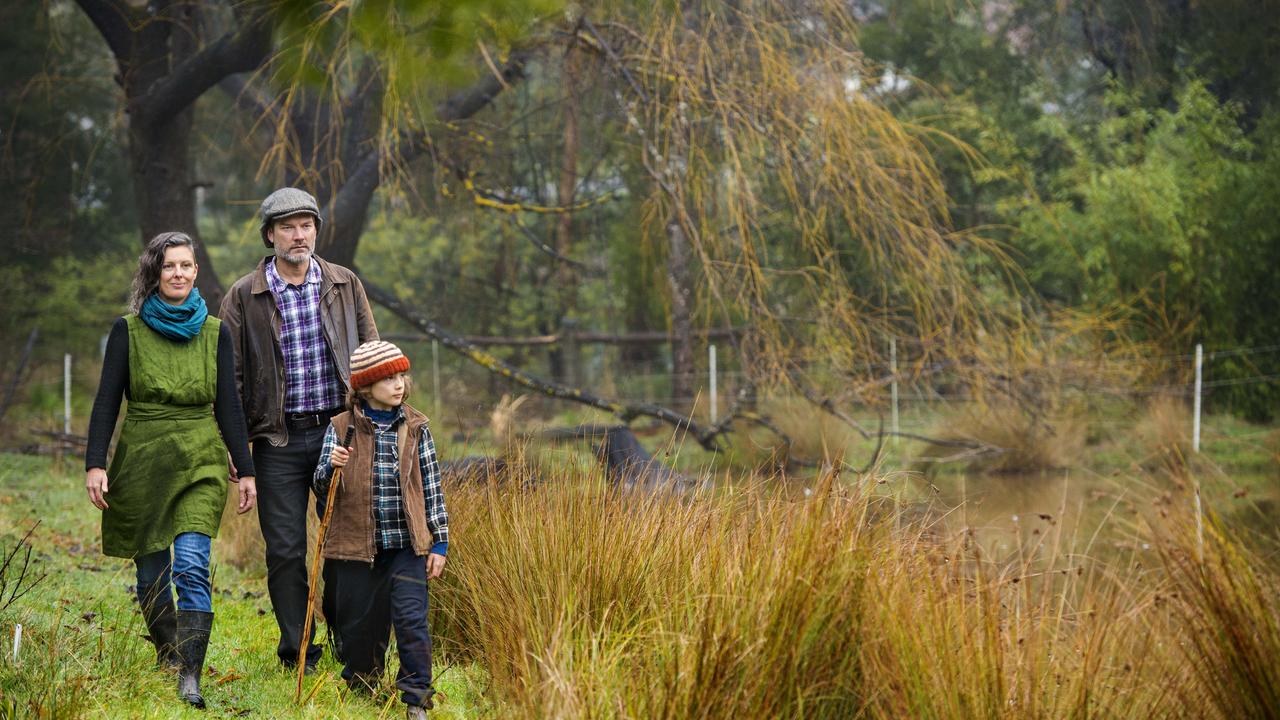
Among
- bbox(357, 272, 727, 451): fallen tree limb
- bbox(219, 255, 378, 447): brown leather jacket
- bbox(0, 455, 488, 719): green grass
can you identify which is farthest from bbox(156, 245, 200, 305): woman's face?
bbox(357, 272, 727, 451): fallen tree limb

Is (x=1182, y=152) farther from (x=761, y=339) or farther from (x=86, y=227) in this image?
(x=86, y=227)

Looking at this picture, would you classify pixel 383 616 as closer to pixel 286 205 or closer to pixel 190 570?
pixel 190 570

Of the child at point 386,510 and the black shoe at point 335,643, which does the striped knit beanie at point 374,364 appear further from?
the black shoe at point 335,643

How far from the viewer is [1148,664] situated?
3.27 metres

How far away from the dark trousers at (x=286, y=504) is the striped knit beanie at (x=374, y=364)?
58cm

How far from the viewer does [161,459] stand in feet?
13.1

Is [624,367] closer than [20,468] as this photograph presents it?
No

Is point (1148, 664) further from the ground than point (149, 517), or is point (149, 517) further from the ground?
point (149, 517)

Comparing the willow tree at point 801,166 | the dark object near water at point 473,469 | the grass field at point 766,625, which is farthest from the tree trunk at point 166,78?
the grass field at point 766,625

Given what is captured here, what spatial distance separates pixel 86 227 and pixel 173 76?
41.3ft

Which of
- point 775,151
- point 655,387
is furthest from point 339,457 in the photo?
point 655,387

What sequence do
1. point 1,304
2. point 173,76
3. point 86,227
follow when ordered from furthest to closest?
point 86,227
point 1,304
point 173,76

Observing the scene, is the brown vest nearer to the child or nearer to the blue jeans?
the child

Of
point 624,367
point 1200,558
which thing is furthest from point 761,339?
point 624,367
